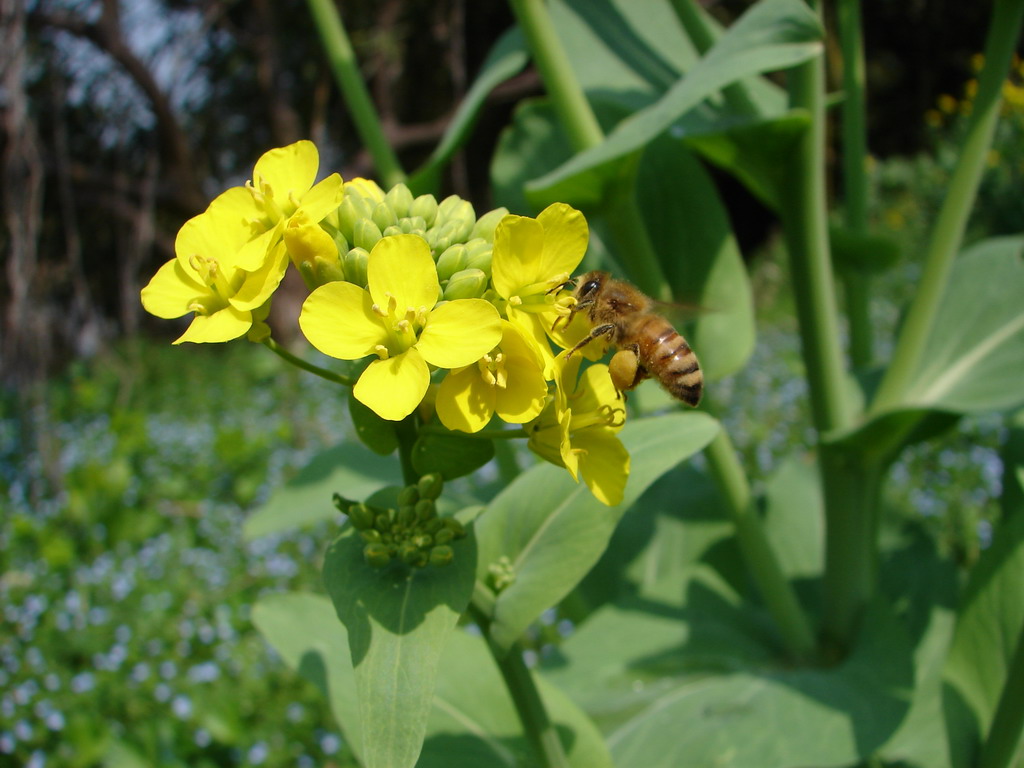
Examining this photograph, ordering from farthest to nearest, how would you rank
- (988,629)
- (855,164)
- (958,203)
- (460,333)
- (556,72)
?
(855,164), (958,203), (556,72), (988,629), (460,333)

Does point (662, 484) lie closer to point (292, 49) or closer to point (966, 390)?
point (966, 390)

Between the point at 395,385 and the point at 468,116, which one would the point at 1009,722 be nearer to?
the point at 395,385

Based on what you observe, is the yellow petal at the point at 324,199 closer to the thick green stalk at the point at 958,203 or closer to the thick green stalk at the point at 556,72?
the thick green stalk at the point at 556,72

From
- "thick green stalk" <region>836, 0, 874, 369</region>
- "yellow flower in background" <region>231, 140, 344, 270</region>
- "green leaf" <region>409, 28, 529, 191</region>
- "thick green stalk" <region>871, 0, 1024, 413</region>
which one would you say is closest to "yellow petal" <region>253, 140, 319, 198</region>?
"yellow flower in background" <region>231, 140, 344, 270</region>

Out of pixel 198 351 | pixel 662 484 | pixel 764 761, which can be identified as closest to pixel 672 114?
pixel 764 761

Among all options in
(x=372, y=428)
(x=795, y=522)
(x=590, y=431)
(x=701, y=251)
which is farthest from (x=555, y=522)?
(x=795, y=522)
